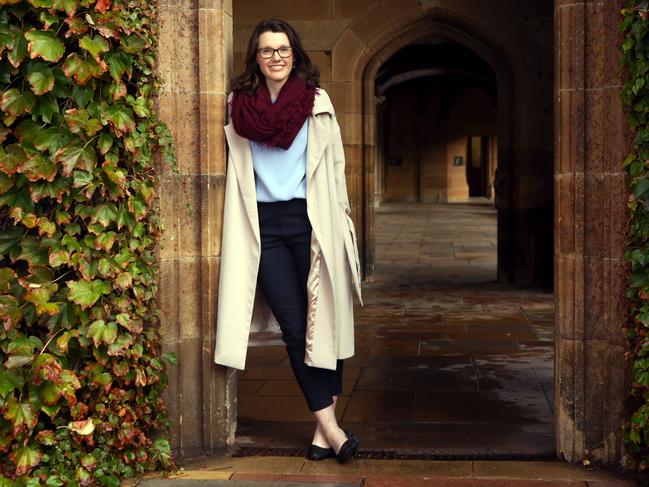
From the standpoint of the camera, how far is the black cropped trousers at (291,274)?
3.68m

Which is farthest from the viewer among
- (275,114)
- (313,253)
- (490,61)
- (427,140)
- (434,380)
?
(427,140)

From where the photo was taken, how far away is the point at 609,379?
3615mm

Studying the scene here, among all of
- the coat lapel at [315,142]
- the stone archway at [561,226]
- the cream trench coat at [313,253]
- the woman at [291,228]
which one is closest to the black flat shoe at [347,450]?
the woman at [291,228]

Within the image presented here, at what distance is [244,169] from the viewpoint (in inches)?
145

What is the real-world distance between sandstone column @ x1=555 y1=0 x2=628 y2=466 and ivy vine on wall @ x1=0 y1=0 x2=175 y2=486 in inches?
59.4

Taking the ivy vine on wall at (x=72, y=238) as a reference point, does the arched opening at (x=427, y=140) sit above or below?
above

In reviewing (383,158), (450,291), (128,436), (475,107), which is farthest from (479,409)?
(475,107)

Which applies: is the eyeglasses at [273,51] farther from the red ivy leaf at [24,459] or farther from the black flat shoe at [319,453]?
the red ivy leaf at [24,459]

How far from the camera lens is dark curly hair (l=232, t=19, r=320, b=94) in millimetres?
3588

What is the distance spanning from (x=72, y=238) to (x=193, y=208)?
1.72 feet

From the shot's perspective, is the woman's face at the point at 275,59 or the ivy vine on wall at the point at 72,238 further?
the woman's face at the point at 275,59

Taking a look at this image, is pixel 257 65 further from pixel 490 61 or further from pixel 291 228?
pixel 490 61

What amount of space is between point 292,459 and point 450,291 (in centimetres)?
516

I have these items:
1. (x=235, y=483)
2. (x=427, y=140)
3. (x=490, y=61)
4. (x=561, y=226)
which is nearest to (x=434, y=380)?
(x=561, y=226)
